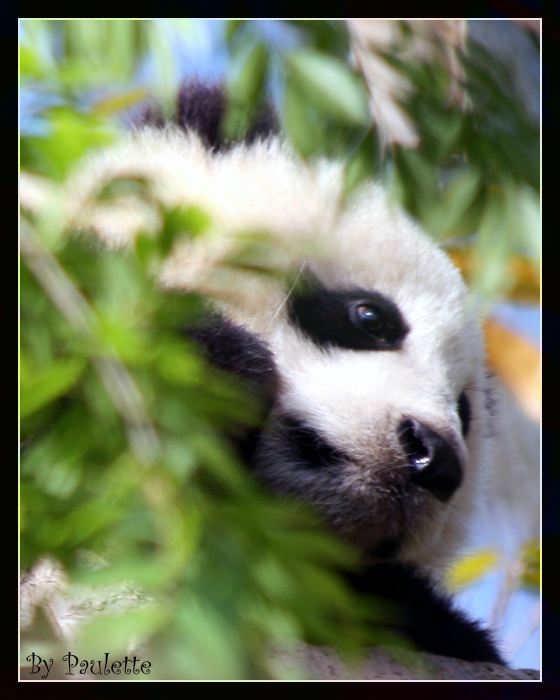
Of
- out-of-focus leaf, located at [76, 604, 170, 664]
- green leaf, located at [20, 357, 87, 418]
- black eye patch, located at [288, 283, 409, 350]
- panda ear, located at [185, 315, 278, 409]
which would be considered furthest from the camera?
black eye patch, located at [288, 283, 409, 350]

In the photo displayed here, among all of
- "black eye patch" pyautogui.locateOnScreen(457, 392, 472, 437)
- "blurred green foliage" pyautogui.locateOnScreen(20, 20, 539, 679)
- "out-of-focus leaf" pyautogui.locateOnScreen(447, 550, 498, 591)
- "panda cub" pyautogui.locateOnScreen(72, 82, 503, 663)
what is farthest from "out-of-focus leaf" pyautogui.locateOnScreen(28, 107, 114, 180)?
"out-of-focus leaf" pyautogui.locateOnScreen(447, 550, 498, 591)

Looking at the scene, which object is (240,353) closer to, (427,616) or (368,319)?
(368,319)

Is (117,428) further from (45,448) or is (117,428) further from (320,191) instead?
(320,191)

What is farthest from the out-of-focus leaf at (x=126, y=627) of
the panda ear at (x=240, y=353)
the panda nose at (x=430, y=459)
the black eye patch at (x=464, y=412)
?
the black eye patch at (x=464, y=412)

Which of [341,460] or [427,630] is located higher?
[341,460]

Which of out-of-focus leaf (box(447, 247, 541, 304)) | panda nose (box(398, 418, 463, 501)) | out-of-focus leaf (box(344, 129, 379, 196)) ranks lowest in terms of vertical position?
panda nose (box(398, 418, 463, 501))

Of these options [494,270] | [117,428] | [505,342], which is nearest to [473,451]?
[505,342]

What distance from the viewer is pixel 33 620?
40.6 inches

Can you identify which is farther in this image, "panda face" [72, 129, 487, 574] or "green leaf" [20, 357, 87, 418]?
"panda face" [72, 129, 487, 574]

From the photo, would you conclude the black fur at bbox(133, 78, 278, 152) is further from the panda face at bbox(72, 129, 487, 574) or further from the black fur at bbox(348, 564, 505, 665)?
the black fur at bbox(348, 564, 505, 665)

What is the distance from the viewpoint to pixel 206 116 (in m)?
1.13

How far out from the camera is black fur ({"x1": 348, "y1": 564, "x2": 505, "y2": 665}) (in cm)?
108

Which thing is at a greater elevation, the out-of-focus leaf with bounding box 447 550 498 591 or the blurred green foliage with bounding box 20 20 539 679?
the blurred green foliage with bounding box 20 20 539 679
